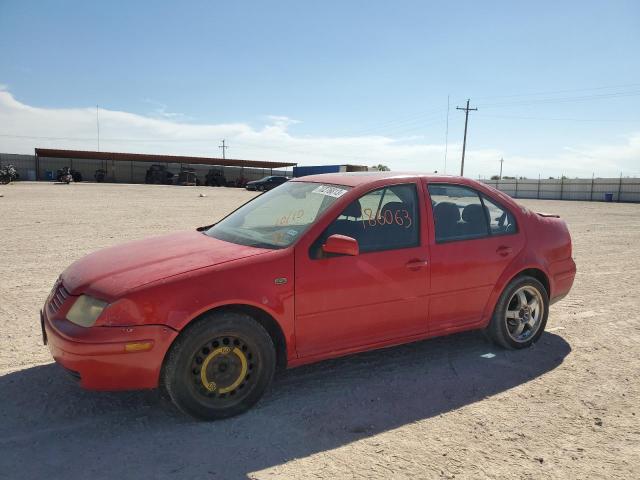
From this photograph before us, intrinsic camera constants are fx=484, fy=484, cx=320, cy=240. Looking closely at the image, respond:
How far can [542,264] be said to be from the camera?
4.43 m

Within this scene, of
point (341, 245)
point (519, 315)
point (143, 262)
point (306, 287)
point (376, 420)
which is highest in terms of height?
point (341, 245)

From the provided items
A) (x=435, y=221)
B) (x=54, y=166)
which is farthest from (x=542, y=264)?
(x=54, y=166)

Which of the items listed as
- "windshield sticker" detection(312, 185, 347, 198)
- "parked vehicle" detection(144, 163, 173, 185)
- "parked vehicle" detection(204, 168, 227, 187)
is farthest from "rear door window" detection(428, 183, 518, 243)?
"parked vehicle" detection(204, 168, 227, 187)

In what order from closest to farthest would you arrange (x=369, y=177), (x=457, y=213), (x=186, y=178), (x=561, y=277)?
(x=369, y=177), (x=457, y=213), (x=561, y=277), (x=186, y=178)

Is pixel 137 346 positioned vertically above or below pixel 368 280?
below

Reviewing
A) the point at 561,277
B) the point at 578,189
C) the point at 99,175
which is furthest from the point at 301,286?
the point at 578,189

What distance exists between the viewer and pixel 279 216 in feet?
13.1

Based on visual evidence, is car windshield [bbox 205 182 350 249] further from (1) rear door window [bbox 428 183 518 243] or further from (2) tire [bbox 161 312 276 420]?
(1) rear door window [bbox 428 183 518 243]

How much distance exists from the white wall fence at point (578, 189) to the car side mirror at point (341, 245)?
4382 centimetres

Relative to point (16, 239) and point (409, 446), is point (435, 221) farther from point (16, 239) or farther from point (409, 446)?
point (16, 239)

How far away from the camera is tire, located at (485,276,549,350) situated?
4.29 metres

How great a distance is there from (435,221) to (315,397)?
5.48 ft

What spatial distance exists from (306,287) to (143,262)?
1.11 metres

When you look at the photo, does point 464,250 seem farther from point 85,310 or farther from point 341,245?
point 85,310
